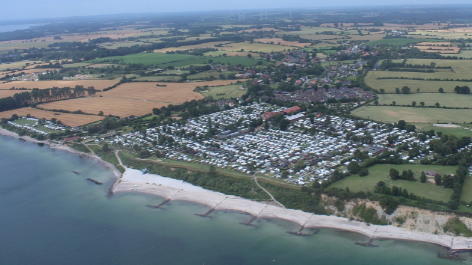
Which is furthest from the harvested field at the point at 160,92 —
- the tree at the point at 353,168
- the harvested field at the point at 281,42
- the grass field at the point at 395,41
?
the grass field at the point at 395,41

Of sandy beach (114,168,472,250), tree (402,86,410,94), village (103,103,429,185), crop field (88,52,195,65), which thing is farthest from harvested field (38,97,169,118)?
tree (402,86,410,94)

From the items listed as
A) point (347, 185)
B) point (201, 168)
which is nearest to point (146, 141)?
point (201, 168)

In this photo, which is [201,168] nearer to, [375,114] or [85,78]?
[375,114]

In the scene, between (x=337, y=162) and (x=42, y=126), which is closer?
(x=337, y=162)

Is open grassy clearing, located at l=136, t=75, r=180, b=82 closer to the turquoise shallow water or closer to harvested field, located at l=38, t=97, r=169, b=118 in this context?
harvested field, located at l=38, t=97, r=169, b=118

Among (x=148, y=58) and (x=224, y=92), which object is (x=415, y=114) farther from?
(x=148, y=58)

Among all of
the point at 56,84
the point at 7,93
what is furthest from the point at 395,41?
the point at 7,93

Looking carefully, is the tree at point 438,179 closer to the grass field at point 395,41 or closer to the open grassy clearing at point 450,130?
the open grassy clearing at point 450,130
